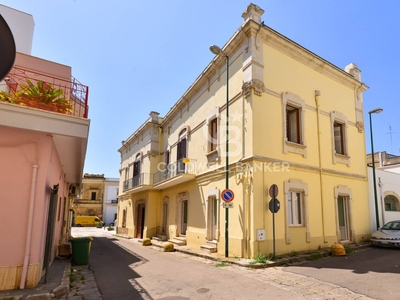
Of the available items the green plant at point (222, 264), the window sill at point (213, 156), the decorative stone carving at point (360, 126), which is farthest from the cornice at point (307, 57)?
the green plant at point (222, 264)

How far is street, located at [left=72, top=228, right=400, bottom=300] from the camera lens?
6109 millimetres

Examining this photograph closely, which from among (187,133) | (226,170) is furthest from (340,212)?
(187,133)

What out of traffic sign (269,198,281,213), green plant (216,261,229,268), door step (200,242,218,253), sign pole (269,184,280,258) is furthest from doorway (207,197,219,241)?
traffic sign (269,198,281,213)

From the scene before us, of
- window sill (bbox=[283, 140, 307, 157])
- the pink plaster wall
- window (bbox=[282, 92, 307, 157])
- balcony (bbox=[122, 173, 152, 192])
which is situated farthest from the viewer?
balcony (bbox=[122, 173, 152, 192])

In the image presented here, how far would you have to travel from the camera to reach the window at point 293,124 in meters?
11.7

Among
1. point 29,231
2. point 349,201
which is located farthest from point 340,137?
point 29,231

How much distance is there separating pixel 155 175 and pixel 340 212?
450 inches

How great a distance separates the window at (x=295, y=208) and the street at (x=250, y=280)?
1735mm

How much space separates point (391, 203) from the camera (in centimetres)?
1650

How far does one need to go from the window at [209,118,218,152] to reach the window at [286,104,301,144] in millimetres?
3321

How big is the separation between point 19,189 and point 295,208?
942 cm

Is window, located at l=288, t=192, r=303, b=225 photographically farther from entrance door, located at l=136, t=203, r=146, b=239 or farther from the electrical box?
entrance door, located at l=136, t=203, r=146, b=239

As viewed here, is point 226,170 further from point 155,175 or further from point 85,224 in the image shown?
point 85,224

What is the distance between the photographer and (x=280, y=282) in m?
7.09
